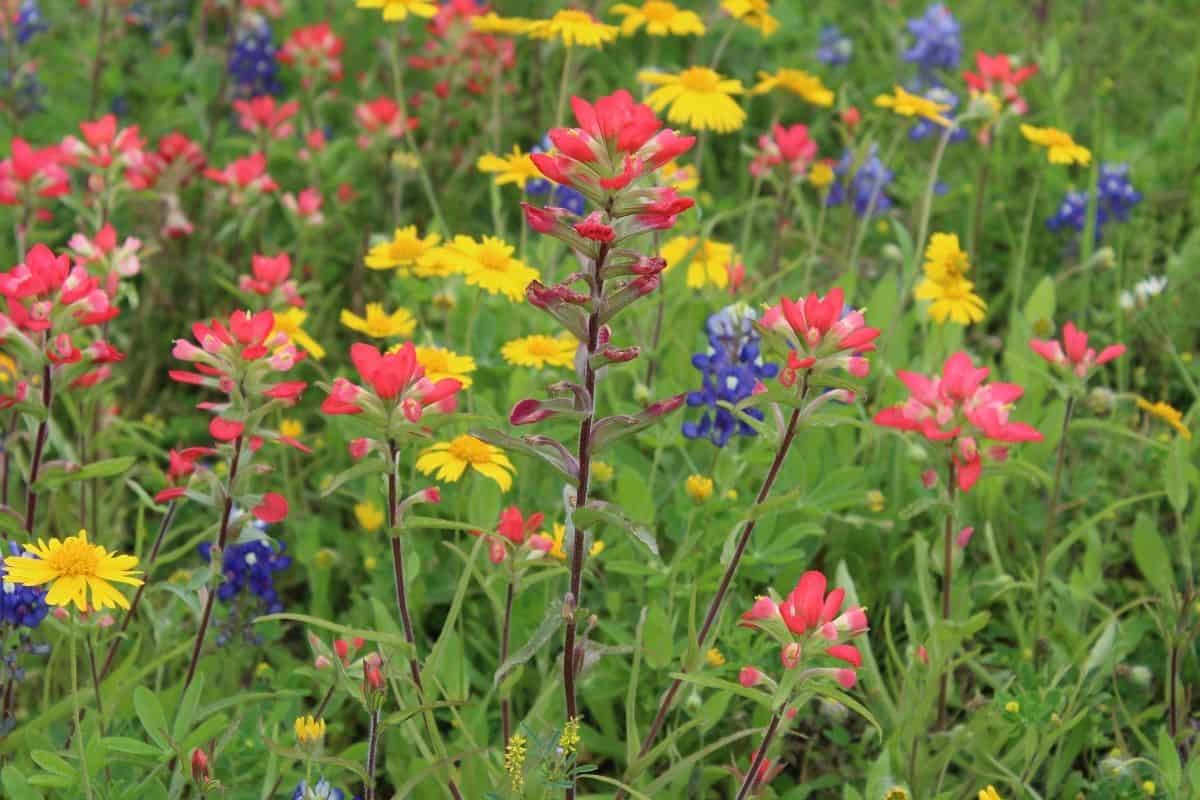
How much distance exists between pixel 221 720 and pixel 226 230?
1.70m

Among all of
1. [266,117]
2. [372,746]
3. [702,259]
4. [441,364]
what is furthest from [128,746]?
[266,117]

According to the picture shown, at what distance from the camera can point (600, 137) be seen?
5.17 feet

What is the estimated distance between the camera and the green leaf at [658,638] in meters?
2.25

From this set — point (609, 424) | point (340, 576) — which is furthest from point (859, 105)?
point (609, 424)

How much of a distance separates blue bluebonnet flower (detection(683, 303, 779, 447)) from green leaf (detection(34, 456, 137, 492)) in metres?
0.96

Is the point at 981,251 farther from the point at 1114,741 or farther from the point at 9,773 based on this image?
the point at 9,773

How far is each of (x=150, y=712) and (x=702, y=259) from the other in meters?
1.47

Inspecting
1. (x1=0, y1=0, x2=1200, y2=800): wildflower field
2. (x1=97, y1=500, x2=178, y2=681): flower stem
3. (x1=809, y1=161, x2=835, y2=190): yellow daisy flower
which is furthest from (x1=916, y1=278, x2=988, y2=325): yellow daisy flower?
(x1=97, y1=500, x2=178, y2=681): flower stem

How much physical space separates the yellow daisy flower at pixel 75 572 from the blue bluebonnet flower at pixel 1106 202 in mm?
2665

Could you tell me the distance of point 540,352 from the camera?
8.54ft

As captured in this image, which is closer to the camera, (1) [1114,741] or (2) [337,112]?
(1) [1114,741]

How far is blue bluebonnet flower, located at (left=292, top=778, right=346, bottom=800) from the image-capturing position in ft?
6.11

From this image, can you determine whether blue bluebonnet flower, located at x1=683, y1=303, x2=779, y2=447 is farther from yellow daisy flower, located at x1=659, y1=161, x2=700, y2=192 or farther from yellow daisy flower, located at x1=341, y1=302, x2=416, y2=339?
yellow daisy flower, located at x1=341, y1=302, x2=416, y2=339

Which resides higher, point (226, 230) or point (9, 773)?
point (226, 230)
